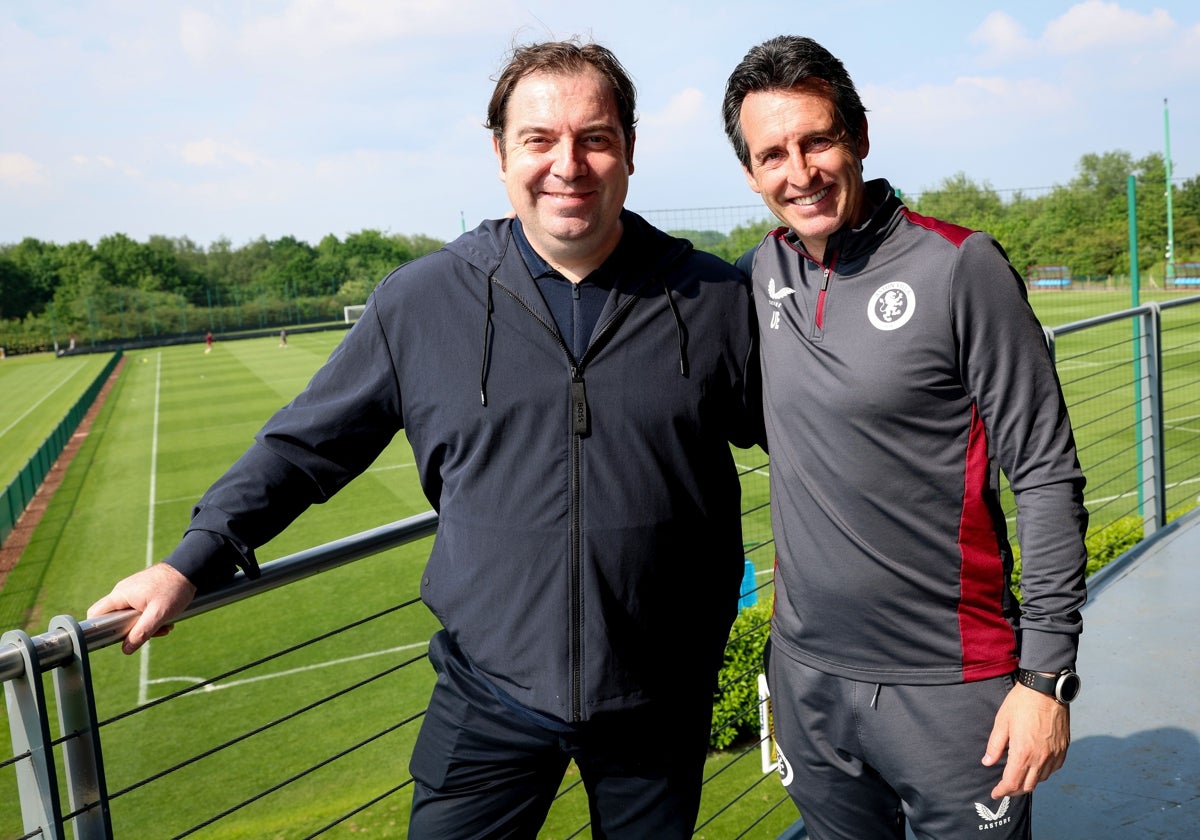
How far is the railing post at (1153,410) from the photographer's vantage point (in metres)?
4.53

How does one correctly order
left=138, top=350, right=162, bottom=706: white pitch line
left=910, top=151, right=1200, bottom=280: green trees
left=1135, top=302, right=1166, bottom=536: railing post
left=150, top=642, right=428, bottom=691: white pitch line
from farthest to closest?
left=910, top=151, right=1200, bottom=280: green trees → left=150, top=642, right=428, bottom=691: white pitch line → left=138, top=350, right=162, bottom=706: white pitch line → left=1135, top=302, right=1166, bottom=536: railing post

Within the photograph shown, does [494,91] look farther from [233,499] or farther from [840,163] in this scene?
[233,499]

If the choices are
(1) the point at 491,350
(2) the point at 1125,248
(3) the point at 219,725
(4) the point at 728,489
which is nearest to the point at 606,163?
(1) the point at 491,350

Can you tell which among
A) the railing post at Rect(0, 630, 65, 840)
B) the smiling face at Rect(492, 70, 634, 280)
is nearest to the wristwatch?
the smiling face at Rect(492, 70, 634, 280)

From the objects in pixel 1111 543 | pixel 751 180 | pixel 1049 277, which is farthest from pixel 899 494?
pixel 1049 277

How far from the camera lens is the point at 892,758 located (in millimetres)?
1821

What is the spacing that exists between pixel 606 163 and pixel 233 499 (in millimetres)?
861

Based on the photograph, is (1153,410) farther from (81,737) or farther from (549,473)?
(81,737)

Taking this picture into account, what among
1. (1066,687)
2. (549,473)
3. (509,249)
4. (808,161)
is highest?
(808,161)

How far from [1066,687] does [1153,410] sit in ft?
11.4

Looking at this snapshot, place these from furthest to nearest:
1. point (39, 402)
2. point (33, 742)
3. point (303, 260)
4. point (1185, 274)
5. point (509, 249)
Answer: point (303, 260)
point (39, 402)
point (1185, 274)
point (509, 249)
point (33, 742)

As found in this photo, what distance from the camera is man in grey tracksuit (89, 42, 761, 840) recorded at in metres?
1.81

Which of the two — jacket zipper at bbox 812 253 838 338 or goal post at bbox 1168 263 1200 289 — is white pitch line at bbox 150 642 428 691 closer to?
jacket zipper at bbox 812 253 838 338

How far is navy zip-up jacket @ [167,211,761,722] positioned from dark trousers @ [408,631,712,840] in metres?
0.05
